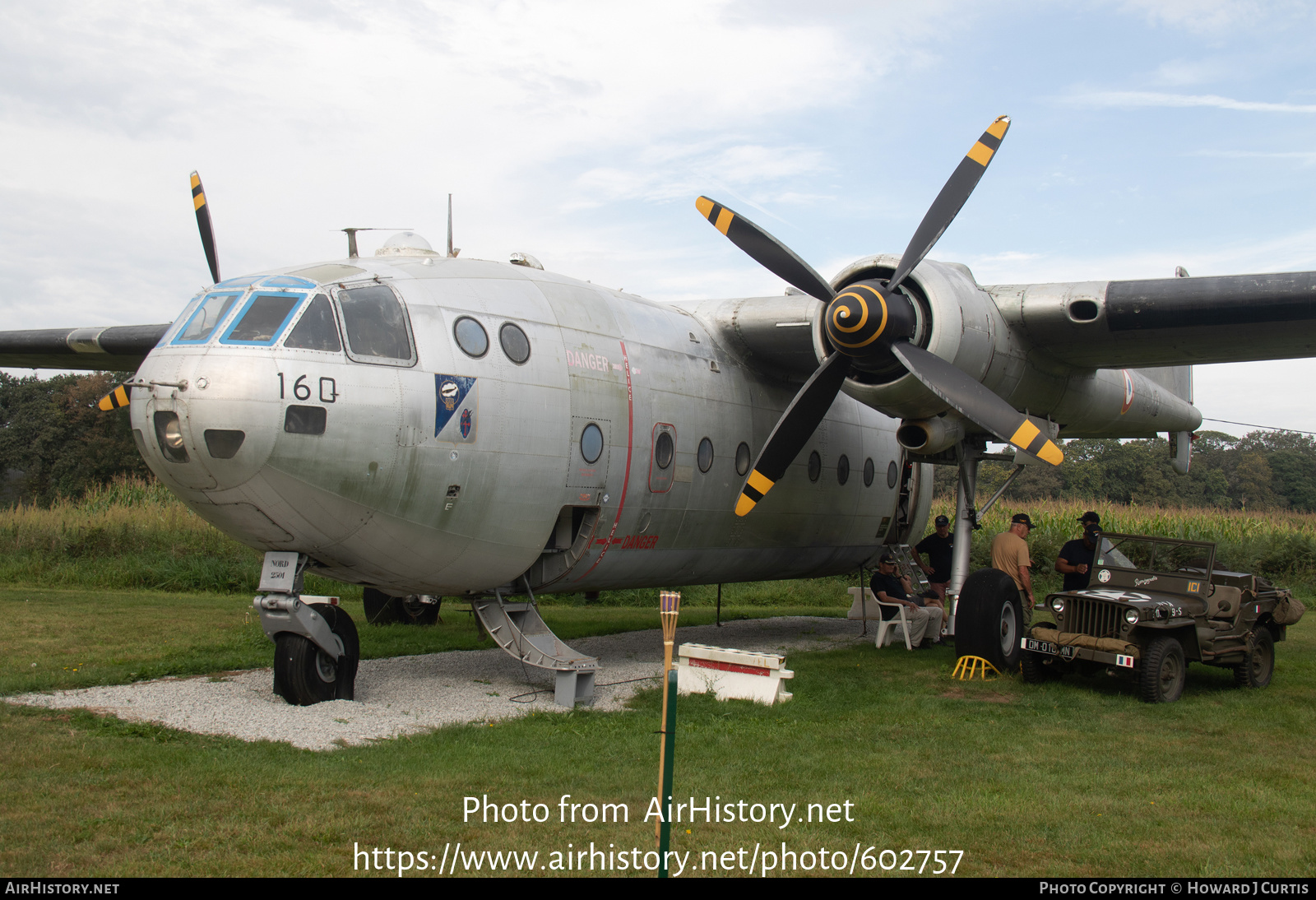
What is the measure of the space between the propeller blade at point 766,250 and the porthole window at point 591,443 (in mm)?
2941

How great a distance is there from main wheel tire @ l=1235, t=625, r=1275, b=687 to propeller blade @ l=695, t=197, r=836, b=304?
6.12 metres

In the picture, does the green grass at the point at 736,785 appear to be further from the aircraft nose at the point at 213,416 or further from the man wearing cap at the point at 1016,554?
the man wearing cap at the point at 1016,554

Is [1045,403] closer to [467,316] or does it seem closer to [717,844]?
[467,316]

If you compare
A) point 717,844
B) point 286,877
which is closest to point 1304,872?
point 717,844

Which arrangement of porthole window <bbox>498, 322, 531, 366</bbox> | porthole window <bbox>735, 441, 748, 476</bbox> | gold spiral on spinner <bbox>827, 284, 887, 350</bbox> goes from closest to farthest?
porthole window <bbox>498, 322, 531, 366</bbox>, gold spiral on spinner <bbox>827, 284, 887, 350</bbox>, porthole window <bbox>735, 441, 748, 476</bbox>

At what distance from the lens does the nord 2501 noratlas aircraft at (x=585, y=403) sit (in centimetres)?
823

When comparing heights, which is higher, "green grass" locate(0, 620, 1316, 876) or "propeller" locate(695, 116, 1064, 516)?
"propeller" locate(695, 116, 1064, 516)

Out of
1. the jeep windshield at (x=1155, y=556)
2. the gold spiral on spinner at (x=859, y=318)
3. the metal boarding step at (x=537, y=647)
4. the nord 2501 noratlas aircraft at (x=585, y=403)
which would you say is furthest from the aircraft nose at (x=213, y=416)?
the jeep windshield at (x=1155, y=556)

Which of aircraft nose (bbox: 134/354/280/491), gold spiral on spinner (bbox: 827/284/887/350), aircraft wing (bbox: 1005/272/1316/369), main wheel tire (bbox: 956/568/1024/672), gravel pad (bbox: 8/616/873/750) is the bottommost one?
gravel pad (bbox: 8/616/873/750)

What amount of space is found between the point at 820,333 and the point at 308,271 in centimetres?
540

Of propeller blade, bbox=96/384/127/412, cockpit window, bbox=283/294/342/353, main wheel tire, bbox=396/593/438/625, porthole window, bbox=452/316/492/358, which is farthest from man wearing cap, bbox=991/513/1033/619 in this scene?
propeller blade, bbox=96/384/127/412

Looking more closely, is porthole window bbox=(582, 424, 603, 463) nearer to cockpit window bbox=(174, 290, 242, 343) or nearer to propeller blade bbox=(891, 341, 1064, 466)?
propeller blade bbox=(891, 341, 1064, 466)

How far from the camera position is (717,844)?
5363mm

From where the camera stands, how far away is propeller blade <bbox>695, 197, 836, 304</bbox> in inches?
Answer: 429
